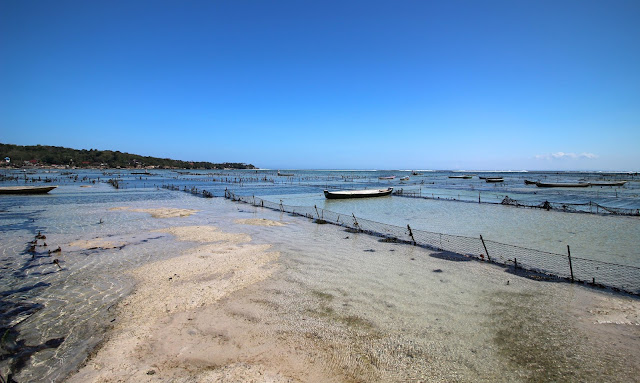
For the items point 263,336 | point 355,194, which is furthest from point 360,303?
point 355,194

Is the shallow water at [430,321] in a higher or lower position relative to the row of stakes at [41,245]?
A: lower

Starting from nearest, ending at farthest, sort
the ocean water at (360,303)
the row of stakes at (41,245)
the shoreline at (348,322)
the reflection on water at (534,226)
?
the shoreline at (348,322), the ocean water at (360,303), the row of stakes at (41,245), the reflection on water at (534,226)

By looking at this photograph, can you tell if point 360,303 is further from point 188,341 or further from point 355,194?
point 355,194

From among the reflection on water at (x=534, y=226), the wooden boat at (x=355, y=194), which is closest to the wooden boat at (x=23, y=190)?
the wooden boat at (x=355, y=194)

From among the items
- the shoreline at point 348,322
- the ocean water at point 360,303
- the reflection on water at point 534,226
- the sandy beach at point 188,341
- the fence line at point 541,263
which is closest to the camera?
the sandy beach at point 188,341

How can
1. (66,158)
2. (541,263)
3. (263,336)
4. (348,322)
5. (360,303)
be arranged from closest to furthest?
(263,336)
(348,322)
(360,303)
(541,263)
(66,158)

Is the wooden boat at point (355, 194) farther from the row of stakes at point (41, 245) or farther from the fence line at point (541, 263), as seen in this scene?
the row of stakes at point (41, 245)

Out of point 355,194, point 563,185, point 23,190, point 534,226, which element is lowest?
point 534,226

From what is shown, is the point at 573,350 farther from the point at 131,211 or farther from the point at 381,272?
the point at 131,211

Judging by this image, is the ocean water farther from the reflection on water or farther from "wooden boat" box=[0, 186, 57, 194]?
"wooden boat" box=[0, 186, 57, 194]

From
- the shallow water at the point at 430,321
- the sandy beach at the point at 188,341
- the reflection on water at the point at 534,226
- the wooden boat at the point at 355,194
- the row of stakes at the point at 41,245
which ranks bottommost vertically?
the reflection on water at the point at 534,226

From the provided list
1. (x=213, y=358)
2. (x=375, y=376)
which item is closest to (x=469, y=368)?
(x=375, y=376)

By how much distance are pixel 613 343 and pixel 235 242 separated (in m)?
14.8

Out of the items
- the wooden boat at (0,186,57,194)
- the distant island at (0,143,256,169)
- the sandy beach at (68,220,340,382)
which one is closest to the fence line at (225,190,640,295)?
the sandy beach at (68,220,340,382)
